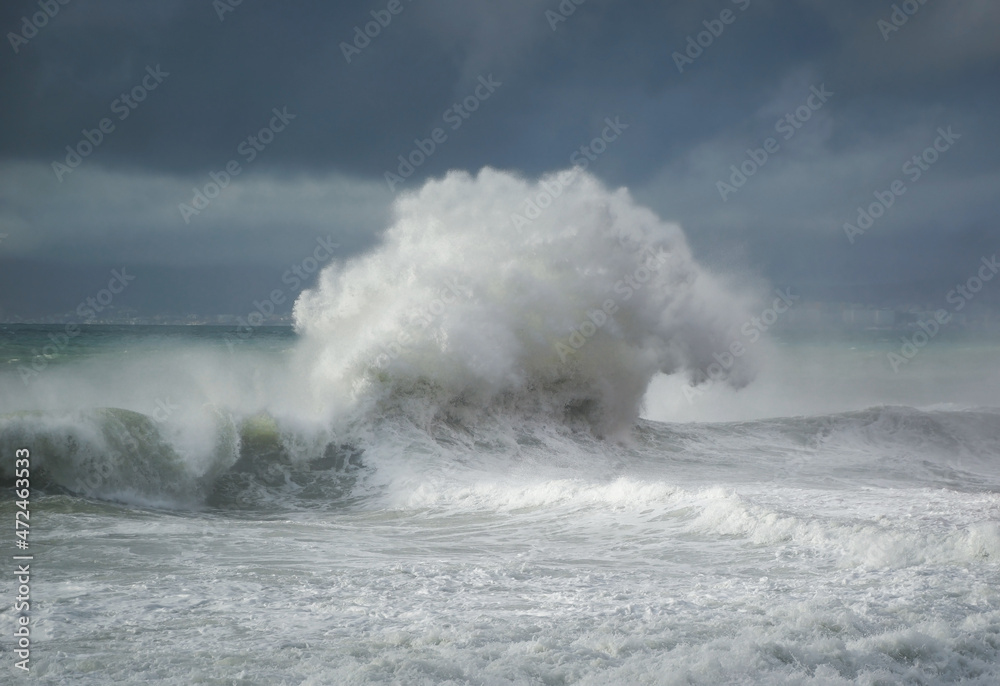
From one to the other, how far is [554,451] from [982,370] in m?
35.3

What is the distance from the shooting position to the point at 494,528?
9352mm

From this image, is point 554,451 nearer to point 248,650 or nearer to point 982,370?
point 248,650

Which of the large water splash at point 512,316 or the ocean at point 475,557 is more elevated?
the large water splash at point 512,316

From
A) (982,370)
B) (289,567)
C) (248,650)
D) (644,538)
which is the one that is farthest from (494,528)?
(982,370)

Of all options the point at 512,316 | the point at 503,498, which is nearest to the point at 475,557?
the point at 503,498

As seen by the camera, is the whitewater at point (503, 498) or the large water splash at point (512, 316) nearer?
the whitewater at point (503, 498)

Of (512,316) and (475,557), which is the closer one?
(475,557)

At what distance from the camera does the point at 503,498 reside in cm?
1095

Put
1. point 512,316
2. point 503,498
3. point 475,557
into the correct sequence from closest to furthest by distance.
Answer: point 475,557, point 503,498, point 512,316

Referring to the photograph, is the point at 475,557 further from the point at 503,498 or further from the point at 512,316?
the point at 512,316

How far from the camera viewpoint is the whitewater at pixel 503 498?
4879 mm

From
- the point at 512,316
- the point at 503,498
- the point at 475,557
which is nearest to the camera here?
the point at 475,557

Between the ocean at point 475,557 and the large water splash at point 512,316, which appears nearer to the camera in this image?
the ocean at point 475,557

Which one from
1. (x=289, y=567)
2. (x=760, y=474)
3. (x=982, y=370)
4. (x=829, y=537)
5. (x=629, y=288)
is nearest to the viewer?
(x=289, y=567)
